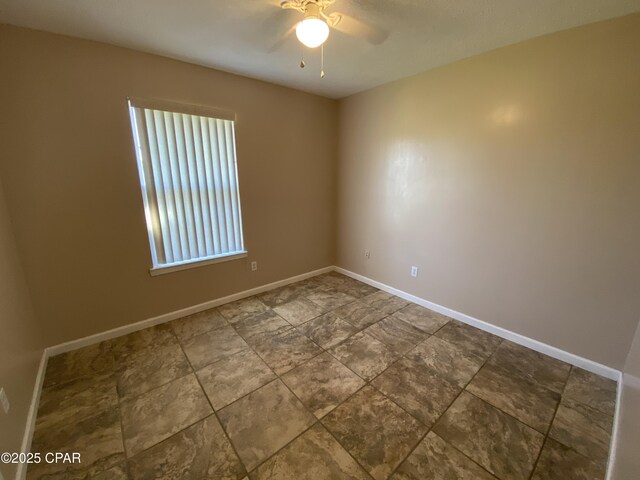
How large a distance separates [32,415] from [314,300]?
228 centimetres

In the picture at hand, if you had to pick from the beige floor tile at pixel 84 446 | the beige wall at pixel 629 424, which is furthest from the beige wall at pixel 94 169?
the beige wall at pixel 629 424

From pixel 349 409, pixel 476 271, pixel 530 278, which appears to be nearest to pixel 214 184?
pixel 349 409

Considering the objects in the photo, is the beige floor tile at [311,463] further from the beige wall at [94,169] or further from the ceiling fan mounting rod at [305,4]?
the ceiling fan mounting rod at [305,4]

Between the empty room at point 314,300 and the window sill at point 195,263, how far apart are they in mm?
22

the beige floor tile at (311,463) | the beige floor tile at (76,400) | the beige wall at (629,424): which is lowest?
the beige floor tile at (311,463)

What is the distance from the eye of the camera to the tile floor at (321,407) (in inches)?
51.4

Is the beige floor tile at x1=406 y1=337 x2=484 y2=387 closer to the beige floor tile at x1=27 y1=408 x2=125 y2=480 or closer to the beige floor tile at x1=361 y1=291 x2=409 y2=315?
the beige floor tile at x1=361 y1=291 x2=409 y2=315

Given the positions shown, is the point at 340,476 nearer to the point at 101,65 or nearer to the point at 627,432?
the point at 627,432

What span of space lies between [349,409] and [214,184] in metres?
2.37

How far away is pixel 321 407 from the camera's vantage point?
162 cm

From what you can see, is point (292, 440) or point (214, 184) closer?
point (292, 440)

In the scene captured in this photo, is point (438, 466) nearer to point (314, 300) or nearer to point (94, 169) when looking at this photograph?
point (314, 300)

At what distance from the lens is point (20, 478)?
1202 mm

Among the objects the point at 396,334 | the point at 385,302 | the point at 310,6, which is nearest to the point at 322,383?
the point at 396,334
